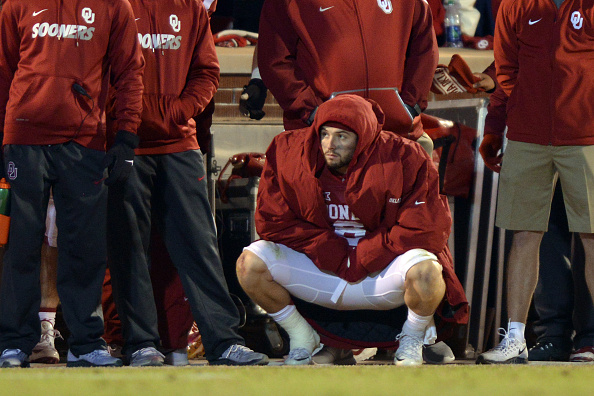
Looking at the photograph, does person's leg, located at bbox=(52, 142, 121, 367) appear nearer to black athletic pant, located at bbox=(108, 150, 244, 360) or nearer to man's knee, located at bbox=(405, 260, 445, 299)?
black athletic pant, located at bbox=(108, 150, 244, 360)

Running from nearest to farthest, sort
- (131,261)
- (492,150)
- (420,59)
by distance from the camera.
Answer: (131,261), (420,59), (492,150)

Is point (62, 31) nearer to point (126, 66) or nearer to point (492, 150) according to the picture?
point (126, 66)

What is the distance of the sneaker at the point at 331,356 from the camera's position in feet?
12.8

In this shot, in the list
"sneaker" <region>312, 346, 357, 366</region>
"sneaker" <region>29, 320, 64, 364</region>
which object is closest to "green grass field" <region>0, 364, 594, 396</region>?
"sneaker" <region>312, 346, 357, 366</region>

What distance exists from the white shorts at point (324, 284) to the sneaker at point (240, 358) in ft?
0.91

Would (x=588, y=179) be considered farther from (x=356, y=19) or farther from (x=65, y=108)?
(x=65, y=108)

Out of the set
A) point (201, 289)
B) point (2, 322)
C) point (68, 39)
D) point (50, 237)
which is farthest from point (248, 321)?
point (68, 39)

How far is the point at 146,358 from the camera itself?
12.4ft

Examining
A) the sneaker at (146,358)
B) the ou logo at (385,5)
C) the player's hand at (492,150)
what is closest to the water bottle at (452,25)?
the player's hand at (492,150)

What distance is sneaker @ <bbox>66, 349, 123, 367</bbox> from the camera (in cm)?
363

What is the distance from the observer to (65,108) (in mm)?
3674

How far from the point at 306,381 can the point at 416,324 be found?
90 cm

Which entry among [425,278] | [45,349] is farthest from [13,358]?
[425,278]

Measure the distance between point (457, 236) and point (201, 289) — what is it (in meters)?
1.50
